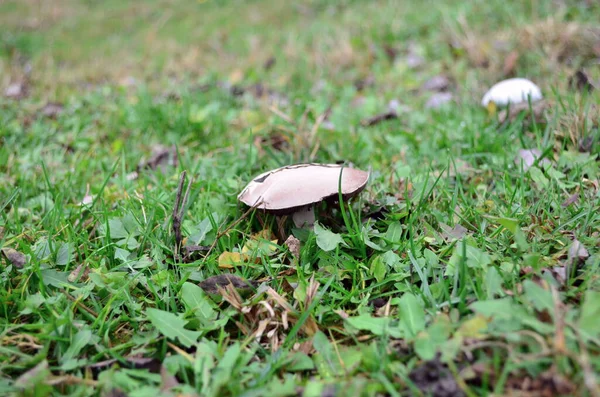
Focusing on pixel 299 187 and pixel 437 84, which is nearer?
pixel 299 187

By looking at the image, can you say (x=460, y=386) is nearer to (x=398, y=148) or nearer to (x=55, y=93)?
(x=398, y=148)

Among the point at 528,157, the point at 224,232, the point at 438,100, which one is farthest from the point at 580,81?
the point at 224,232

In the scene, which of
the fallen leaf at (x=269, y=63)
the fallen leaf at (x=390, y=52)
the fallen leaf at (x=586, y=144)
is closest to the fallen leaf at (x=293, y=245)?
the fallen leaf at (x=586, y=144)

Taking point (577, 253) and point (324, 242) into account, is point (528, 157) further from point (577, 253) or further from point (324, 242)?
point (324, 242)

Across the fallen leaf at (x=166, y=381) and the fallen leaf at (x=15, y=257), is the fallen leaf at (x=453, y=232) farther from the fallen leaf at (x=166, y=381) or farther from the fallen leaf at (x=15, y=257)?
the fallen leaf at (x=15, y=257)

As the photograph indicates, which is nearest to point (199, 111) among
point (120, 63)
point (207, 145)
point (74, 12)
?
point (207, 145)

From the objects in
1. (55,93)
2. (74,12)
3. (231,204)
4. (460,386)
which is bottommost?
(460,386)

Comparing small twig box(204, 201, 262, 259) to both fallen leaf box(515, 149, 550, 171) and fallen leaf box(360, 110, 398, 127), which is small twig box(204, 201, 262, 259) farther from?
fallen leaf box(360, 110, 398, 127)
